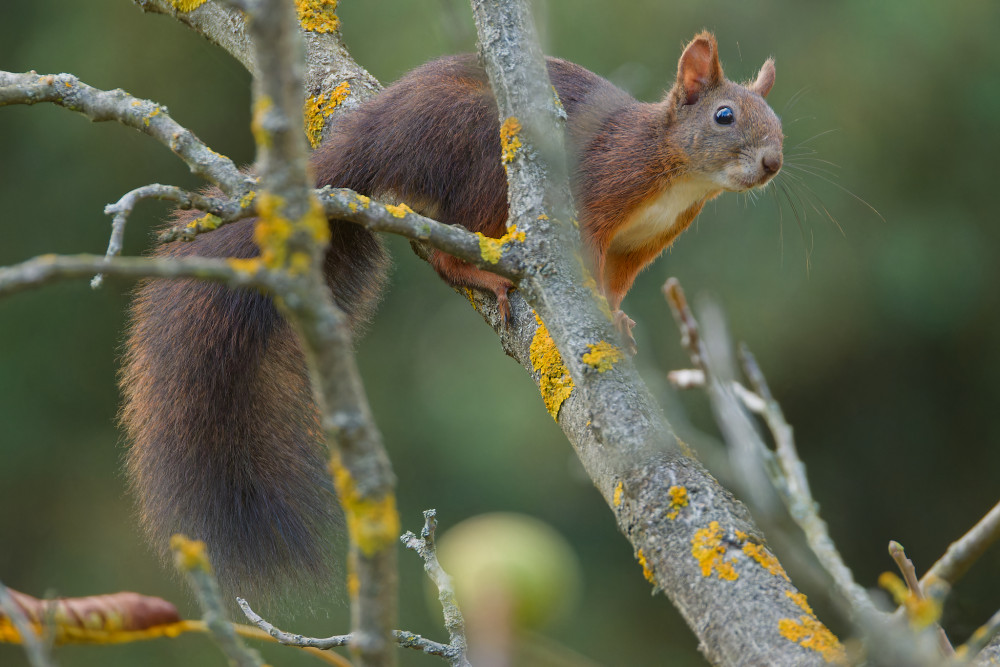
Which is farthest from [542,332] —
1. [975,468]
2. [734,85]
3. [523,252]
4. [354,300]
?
[975,468]

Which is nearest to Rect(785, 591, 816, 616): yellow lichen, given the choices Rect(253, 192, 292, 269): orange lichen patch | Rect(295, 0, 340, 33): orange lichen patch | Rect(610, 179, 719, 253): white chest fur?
Rect(253, 192, 292, 269): orange lichen patch

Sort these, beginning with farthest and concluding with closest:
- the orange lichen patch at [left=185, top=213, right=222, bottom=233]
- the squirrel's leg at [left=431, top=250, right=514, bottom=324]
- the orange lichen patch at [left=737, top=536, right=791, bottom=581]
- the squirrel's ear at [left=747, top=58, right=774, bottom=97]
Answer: the squirrel's ear at [left=747, top=58, right=774, bottom=97]
the squirrel's leg at [left=431, top=250, right=514, bottom=324]
the orange lichen patch at [left=185, top=213, right=222, bottom=233]
the orange lichen patch at [left=737, top=536, right=791, bottom=581]

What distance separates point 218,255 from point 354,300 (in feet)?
0.77

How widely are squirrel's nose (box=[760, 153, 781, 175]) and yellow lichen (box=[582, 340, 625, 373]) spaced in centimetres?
82

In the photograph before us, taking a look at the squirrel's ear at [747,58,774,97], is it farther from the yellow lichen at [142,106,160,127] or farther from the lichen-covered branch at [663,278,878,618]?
the lichen-covered branch at [663,278,878,618]

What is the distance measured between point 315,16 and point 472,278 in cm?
58

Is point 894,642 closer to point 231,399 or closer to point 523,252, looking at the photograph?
point 523,252

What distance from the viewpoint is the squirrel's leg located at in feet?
3.86

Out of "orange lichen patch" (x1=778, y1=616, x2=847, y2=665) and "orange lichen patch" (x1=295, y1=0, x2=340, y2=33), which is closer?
"orange lichen patch" (x1=778, y1=616, x2=847, y2=665)

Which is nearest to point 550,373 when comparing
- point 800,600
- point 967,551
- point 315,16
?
point 800,600

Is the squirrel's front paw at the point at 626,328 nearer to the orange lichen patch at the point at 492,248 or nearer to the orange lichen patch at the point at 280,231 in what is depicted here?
the orange lichen patch at the point at 492,248

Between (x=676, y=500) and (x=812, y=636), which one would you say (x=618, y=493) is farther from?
(x=812, y=636)

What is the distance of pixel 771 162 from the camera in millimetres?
1559

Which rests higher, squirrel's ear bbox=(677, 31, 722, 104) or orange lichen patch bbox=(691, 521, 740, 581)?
squirrel's ear bbox=(677, 31, 722, 104)
